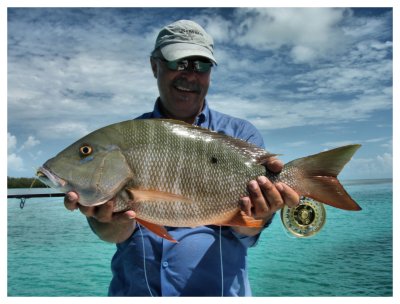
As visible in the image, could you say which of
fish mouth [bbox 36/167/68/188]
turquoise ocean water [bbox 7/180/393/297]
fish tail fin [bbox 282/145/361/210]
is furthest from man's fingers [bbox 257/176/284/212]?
turquoise ocean water [bbox 7/180/393/297]

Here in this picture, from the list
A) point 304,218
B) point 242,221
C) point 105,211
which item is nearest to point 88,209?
point 105,211

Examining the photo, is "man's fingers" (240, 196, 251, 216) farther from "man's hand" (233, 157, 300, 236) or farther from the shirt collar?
the shirt collar

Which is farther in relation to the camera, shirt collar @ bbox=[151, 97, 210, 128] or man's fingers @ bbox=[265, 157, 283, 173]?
shirt collar @ bbox=[151, 97, 210, 128]

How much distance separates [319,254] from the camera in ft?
47.6

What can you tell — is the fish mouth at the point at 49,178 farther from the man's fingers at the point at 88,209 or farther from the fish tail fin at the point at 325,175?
the fish tail fin at the point at 325,175

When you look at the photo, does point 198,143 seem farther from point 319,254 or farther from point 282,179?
point 319,254

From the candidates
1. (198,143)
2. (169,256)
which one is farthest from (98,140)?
(169,256)

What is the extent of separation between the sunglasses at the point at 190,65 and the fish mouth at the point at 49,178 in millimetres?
1324

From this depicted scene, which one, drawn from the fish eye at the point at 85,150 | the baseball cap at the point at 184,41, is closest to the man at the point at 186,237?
the baseball cap at the point at 184,41

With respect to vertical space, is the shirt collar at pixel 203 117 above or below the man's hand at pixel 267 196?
above

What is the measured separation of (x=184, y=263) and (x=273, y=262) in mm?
11816

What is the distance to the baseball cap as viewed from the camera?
9.44 ft

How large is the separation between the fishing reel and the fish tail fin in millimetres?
1271

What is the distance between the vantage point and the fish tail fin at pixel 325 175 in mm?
2322
